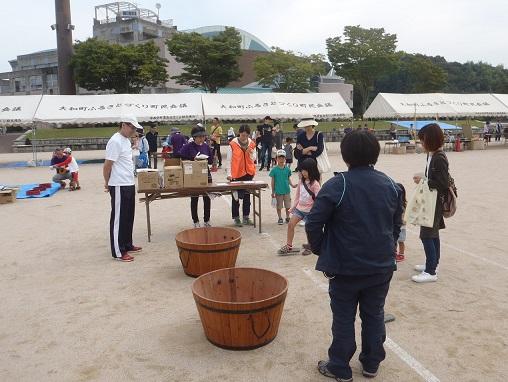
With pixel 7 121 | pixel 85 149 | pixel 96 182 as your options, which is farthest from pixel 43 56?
pixel 96 182

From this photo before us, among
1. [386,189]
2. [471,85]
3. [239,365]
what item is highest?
[471,85]

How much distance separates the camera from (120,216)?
6039 millimetres

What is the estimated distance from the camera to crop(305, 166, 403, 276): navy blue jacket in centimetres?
282

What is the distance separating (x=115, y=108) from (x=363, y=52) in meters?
39.9

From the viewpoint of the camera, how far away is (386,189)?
2.88m

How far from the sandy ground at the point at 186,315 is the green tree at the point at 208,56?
44696 mm

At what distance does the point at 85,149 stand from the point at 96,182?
17587 mm

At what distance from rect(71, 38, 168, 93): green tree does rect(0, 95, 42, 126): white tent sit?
88.8 feet

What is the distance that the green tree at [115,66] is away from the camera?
46.4 meters

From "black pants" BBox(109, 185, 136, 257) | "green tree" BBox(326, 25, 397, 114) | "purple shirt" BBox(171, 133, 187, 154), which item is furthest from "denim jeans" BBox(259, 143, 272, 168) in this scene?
"green tree" BBox(326, 25, 397, 114)

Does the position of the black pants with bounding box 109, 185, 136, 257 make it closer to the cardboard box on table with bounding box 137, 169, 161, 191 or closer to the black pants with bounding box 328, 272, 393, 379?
the cardboard box on table with bounding box 137, 169, 161, 191

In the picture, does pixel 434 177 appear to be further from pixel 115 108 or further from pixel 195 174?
pixel 115 108

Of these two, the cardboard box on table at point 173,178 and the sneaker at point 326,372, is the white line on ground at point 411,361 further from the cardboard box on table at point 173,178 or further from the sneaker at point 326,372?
the cardboard box on table at point 173,178

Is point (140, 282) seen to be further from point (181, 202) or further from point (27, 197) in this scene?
point (27, 197)
